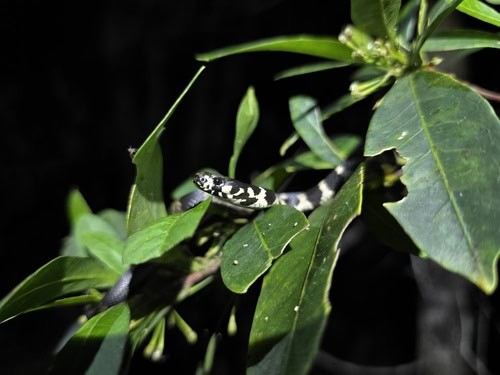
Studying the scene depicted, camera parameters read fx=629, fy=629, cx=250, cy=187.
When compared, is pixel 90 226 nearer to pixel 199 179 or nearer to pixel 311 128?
pixel 199 179

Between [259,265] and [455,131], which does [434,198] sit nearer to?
[455,131]

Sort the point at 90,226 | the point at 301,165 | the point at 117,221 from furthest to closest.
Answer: the point at 117,221 → the point at 90,226 → the point at 301,165

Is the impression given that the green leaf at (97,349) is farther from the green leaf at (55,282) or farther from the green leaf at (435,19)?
the green leaf at (435,19)

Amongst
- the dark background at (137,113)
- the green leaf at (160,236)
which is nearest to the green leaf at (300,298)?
the green leaf at (160,236)

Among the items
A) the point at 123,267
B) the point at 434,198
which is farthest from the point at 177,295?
the point at 434,198

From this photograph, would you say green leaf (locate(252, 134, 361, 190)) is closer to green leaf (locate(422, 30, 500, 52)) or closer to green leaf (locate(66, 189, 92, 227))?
green leaf (locate(422, 30, 500, 52))

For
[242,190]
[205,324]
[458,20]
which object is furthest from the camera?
[458,20]

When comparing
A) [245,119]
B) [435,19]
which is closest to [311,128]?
[245,119]
